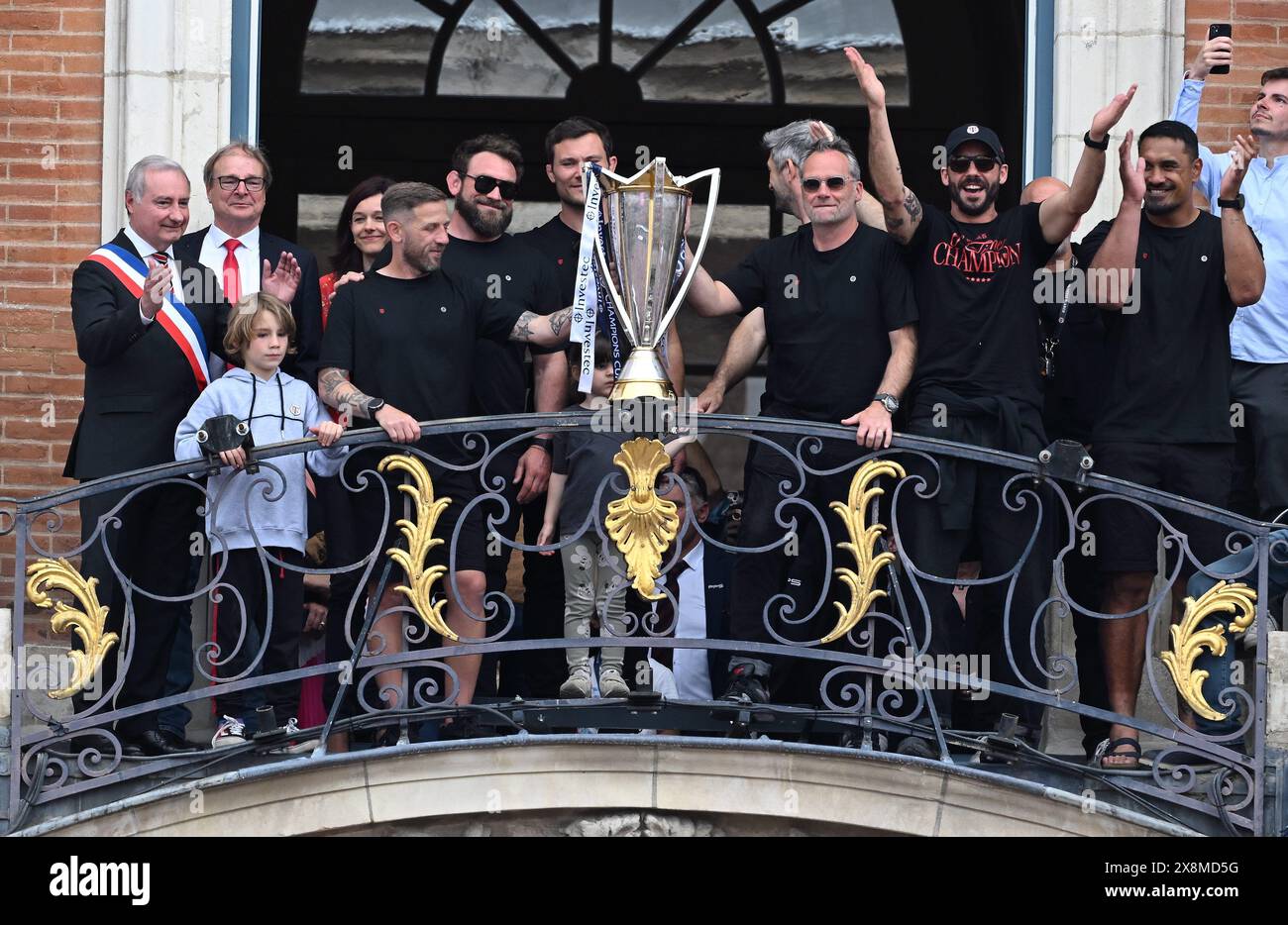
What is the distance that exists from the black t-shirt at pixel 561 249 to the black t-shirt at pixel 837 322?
2.69 ft

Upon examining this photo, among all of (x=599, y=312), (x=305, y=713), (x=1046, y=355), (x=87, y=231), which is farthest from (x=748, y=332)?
(x=87, y=231)

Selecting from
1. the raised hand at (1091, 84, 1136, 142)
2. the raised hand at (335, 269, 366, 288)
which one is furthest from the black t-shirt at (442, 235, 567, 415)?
the raised hand at (1091, 84, 1136, 142)

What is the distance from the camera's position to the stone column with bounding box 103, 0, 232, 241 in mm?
9609

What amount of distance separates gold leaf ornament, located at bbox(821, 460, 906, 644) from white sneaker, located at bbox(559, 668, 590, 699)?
0.90 m

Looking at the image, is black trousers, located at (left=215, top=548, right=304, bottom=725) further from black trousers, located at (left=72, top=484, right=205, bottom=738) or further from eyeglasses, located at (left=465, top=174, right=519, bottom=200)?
eyeglasses, located at (left=465, top=174, right=519, bottom=200)

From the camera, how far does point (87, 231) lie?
9617 millimetres

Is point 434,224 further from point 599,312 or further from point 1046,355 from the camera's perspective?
point 1046,355

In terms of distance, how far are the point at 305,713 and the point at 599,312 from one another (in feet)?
5.83

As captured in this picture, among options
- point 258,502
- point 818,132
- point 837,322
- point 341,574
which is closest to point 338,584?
point 341,574

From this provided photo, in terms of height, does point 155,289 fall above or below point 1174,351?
above

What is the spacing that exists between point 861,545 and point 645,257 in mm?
1213

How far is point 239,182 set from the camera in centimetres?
839

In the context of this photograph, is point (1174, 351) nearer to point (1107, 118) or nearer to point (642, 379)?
point (1107, 118)

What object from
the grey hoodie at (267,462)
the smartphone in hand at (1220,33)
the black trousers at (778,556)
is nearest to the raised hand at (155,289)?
the grey hoodie at (267,462)
